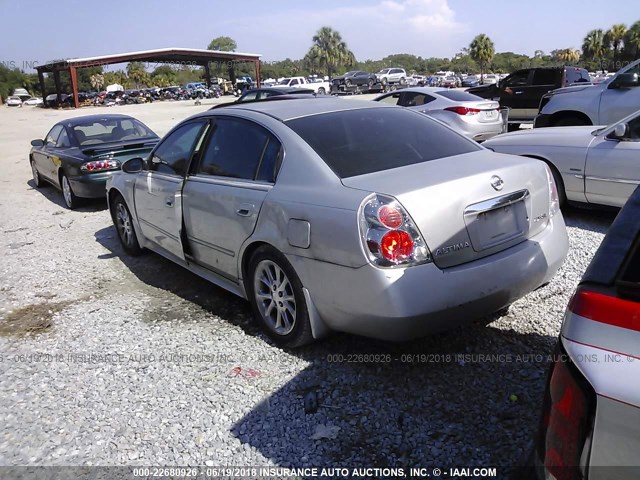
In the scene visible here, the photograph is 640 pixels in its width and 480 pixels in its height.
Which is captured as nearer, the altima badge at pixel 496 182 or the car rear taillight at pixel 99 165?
the altima badge at pixel 496 182

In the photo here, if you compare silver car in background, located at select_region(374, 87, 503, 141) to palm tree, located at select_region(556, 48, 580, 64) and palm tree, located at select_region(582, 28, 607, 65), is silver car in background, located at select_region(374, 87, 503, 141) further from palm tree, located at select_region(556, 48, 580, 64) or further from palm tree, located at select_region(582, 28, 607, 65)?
palm tree, located at select_region(556, 48, 580, 64)

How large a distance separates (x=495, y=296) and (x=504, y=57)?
12545 centimetres

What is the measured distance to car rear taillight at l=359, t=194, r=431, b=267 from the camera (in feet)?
9.11

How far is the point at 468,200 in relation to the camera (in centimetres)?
295

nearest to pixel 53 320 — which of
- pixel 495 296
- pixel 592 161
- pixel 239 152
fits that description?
pixel 239 152

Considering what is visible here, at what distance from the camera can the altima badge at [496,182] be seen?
3061mm

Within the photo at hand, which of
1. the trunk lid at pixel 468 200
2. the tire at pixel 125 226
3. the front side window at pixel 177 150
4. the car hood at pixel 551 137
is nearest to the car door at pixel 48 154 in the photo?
the tire at pixel 125 226

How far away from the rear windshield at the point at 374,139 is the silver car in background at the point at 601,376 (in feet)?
6.40

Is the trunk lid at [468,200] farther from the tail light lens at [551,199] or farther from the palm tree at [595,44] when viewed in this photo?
the palm tree at [595,44]

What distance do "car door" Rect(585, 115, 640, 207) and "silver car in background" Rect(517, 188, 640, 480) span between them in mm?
4403

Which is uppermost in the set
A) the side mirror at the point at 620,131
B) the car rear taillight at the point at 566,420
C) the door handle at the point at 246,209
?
the side mirror at the point at 620,131

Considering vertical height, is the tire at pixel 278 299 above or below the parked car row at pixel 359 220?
below

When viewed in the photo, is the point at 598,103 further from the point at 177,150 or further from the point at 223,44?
the point at 223,44

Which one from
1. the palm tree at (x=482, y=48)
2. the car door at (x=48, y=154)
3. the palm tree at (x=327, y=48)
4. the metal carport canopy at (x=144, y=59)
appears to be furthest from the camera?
the palm tree at (x=327, y=48)
